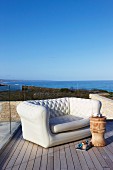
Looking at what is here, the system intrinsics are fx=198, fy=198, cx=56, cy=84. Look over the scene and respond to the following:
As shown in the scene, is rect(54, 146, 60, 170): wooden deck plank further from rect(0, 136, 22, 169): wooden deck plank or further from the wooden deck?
rect(0, 136, 22, 169): wooden deck plank

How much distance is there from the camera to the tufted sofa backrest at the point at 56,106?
393 cm

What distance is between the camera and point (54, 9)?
25.3ft

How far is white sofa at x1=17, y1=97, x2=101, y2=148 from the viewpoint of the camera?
3.10 meters

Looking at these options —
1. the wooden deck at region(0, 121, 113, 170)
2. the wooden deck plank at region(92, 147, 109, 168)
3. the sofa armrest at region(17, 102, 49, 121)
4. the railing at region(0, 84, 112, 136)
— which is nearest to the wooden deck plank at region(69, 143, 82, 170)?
the wooden deck at region(0, 121, 113, 170)

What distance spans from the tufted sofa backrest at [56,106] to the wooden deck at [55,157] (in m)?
0.78

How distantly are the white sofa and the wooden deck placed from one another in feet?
0.46

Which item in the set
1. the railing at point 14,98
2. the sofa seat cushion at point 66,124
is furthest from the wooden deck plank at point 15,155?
the railing at point 14,98

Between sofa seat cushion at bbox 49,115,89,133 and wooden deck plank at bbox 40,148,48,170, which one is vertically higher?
sofa seat cushion at bbox 49,115,89,133

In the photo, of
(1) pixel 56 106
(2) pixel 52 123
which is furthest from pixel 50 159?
(1) pixel 56 106

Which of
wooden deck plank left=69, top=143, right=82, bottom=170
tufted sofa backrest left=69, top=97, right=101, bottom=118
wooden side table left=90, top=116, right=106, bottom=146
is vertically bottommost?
wooden deck plank left=69, top=143, right=82, bottom=170

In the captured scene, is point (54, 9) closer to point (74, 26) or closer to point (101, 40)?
point (74, 26)

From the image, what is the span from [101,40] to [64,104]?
7507 mm

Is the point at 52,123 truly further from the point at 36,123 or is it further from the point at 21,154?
the point at 21,154

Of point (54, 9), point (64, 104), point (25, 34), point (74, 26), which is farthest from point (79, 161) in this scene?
point (25, 34)
